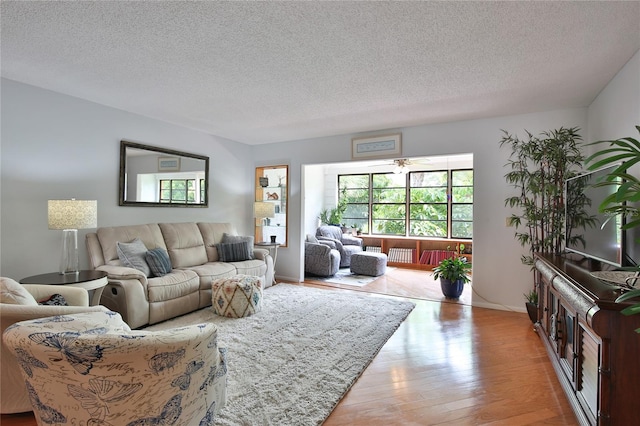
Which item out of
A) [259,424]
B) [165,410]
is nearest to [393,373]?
[259,424]

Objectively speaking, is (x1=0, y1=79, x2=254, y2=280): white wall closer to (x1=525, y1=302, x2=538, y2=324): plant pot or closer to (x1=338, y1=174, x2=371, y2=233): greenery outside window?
(x1=338, y1=174, x2=371, y2=233): greenery outside window

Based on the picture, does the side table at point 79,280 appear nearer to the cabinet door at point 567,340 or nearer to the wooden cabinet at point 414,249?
the cabinet door at point 567,340

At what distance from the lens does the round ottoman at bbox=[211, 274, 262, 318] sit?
12.0ft

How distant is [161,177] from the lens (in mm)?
4652

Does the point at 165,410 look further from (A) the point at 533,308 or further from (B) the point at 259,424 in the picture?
(A) the point at 533,308

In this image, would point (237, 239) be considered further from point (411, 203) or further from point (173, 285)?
point (411, 203)

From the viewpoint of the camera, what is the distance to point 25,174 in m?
3.25

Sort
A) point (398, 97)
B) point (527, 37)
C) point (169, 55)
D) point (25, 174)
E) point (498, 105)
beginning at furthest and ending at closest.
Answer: point (498, 105)
point (398, 97)
point (25, 174)
point (169, 55)
point (527, 37)

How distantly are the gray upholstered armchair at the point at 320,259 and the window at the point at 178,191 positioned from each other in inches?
87.6

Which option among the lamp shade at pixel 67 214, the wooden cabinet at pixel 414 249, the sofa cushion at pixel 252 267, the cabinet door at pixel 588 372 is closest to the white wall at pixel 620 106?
the cabinet door at pixel 588 372

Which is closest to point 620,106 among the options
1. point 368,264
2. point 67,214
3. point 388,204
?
point 368,264

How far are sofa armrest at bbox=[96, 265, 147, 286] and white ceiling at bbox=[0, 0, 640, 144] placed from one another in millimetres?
1865

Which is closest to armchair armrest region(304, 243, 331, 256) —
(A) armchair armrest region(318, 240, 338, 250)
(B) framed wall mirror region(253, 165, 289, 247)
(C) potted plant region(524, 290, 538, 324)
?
(A) armchair armrest region(318, 240, 338, 250)

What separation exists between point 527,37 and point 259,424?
3034mm
